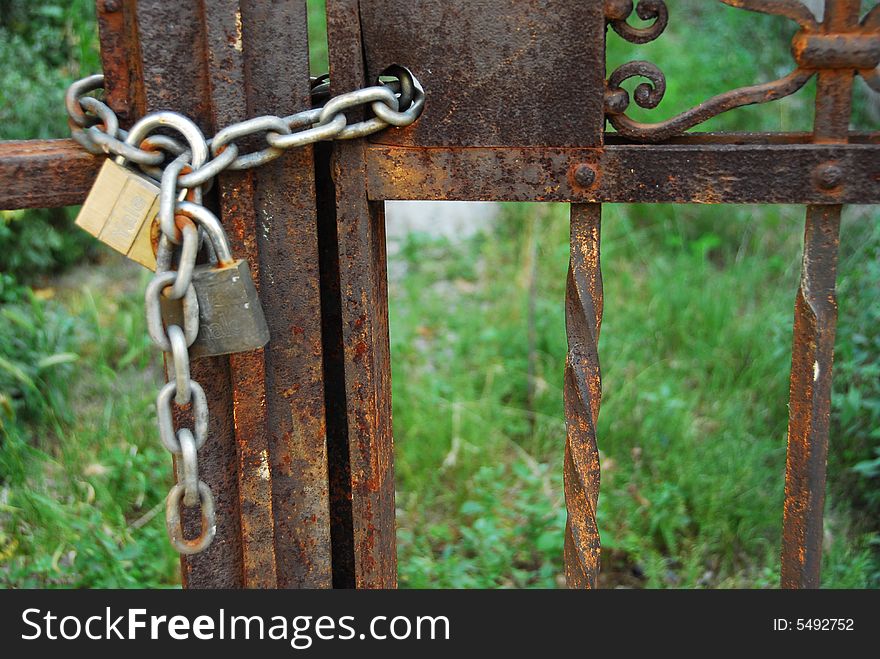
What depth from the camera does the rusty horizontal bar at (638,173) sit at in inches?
45.5

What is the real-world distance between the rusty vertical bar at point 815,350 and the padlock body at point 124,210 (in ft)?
2.72

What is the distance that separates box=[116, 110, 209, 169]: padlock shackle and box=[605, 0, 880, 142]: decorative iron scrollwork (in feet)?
1.66

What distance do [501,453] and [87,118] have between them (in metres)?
2.00

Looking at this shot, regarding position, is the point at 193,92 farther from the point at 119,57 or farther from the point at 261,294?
the point at 261,294

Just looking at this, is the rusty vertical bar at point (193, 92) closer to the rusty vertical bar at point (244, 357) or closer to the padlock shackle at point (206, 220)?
the rusty vertical bar at point (244, 357)

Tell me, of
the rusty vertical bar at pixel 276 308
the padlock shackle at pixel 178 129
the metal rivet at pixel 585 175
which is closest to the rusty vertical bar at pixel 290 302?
the rusty vertical bar at pixel 276 308

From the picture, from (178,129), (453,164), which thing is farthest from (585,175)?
(178,129)

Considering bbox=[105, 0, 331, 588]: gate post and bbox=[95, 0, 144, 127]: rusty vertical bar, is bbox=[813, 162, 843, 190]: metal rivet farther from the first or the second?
bbox=[95, 0, 144, 127]: rusty vertical bar

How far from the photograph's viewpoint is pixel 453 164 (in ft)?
4.01

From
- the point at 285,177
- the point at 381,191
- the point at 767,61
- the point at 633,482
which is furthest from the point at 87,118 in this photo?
the point at 767,61

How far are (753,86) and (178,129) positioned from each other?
709 millimetres

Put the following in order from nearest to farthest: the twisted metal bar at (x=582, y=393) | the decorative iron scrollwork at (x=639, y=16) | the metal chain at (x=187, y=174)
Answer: the metal chain at (x=187, y=174) → the decorative iron scrollwork at (x=639, y=16) → the twisted metal bar at (x=582, y=393)

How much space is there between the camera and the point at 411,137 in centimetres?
122

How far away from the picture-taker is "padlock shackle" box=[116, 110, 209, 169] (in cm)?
113
